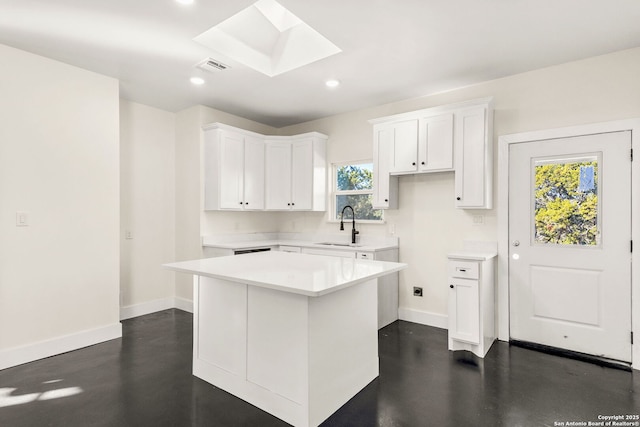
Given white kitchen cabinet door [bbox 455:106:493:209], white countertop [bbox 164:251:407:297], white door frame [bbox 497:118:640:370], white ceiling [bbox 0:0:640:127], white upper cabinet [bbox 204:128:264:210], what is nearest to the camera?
white countertop [bbox 164:251:407:297]

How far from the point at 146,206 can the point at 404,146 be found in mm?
3305

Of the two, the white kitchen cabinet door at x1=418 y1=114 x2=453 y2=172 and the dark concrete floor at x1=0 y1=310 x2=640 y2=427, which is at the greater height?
the white kitchen cabinet door at x1=418 y1=114 x2=453 y2=172

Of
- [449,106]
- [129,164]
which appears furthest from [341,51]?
[129,164]

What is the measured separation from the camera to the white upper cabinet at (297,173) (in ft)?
15.4

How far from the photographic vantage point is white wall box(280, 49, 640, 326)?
9.66ft

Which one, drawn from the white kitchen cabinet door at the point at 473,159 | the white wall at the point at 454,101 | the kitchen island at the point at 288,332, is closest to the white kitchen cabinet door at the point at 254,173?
the white wall at the point at 454,101

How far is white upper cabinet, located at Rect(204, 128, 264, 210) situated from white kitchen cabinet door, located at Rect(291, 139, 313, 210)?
464mm

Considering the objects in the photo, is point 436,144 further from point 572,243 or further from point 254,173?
point 254,173

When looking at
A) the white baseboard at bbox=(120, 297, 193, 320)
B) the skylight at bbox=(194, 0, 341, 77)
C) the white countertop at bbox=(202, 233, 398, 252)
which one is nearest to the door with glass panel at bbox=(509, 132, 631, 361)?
the white countertop at bbox=(202, 233, 398, 252)

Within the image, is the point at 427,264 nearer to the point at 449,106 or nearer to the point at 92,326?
the point at 449,106

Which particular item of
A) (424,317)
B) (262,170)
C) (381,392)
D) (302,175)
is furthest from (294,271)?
(262,170)

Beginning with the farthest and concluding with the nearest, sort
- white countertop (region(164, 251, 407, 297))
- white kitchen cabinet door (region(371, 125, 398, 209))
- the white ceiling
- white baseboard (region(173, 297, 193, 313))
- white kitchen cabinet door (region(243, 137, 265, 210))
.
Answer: white kitchen cabinet door (region(243, 137, 265, 210)) < white baseboard (region(173, 297, 193, 313)) < white kitchen cabinet door (region(371, 125, 398, 209)) < the white ceiling < white countertop (region(164, 251, 407, 297))

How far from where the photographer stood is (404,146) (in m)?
3.82

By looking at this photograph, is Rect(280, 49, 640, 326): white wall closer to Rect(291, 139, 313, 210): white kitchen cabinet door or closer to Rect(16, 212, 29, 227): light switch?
Rect(291, 139, 313, 210): white kitchen cabinet door
